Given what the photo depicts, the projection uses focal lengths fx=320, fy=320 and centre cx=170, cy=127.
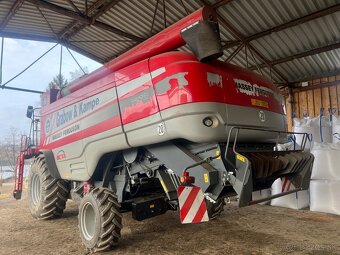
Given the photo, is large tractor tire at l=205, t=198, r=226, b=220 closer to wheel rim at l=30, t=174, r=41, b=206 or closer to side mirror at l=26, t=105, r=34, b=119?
wheel rim at l=30, t=174, r=41, b=206

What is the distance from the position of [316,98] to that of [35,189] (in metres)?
Answer: 9.81

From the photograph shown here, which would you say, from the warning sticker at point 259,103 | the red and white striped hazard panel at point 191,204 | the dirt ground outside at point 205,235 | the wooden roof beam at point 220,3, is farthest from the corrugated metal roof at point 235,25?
the red and white striped hazard panel at point 191,204

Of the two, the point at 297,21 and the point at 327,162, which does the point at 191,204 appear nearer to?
the point at 327,162

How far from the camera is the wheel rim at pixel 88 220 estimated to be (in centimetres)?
430

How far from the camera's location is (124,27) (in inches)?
377

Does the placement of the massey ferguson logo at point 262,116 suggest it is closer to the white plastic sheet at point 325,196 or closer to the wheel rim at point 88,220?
the wheel rim at point 88,220

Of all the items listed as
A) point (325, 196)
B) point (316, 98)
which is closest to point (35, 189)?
point (325, 196)

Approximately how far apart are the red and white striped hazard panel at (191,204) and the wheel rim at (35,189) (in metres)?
3.91

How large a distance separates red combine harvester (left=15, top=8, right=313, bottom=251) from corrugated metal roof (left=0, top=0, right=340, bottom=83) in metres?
4.20

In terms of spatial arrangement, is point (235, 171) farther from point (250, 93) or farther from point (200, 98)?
point (250, 93)

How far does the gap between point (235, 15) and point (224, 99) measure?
5493mm

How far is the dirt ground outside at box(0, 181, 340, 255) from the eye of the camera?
4062 mm

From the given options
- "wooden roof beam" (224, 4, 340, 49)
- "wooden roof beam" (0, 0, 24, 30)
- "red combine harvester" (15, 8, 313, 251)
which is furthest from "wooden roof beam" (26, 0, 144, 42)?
"red combine harvester" (15, 8, 313, 251)

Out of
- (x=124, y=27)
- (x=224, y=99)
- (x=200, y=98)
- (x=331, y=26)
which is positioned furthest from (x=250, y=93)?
(x=124, y=27)
